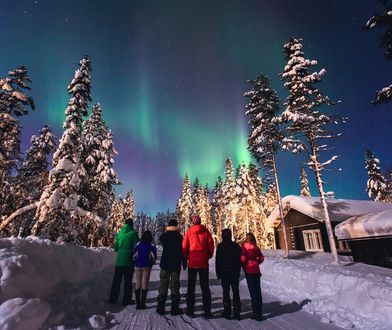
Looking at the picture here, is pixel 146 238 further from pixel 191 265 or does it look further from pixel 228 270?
pixel 228 270

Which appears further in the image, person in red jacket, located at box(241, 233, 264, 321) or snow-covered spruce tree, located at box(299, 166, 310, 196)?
snow-covered spruce tree, located at box(299, 166, 310, 196)

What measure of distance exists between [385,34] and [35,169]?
33001 millimetres

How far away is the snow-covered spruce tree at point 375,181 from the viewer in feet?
142

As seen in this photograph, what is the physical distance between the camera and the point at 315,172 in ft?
62.8

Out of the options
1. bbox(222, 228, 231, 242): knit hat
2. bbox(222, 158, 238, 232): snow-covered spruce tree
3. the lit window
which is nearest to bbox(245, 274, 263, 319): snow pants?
bbox(222, 228, 231, 242): knit hat

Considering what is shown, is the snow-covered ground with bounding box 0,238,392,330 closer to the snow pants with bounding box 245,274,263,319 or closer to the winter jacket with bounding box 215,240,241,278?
the snow pants with bounding box 245,274,263,319

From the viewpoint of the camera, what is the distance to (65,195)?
18453 millimetres

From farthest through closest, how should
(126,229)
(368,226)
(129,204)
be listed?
(129,204)
(368,226)
(126,229)

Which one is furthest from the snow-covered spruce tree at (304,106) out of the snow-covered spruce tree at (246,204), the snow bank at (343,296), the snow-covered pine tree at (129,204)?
the snow-covered pine tree at (129,204)

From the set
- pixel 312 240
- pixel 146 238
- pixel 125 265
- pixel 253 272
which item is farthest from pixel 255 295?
pixel 312 240

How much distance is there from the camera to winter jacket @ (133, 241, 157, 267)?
704 cm

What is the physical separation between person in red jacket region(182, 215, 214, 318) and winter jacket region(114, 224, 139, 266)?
64.3 inches

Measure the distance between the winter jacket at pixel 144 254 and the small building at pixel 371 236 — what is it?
15315 mm

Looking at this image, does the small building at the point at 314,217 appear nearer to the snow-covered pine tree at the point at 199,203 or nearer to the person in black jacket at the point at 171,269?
the person in black jacket at the point at 171,269
